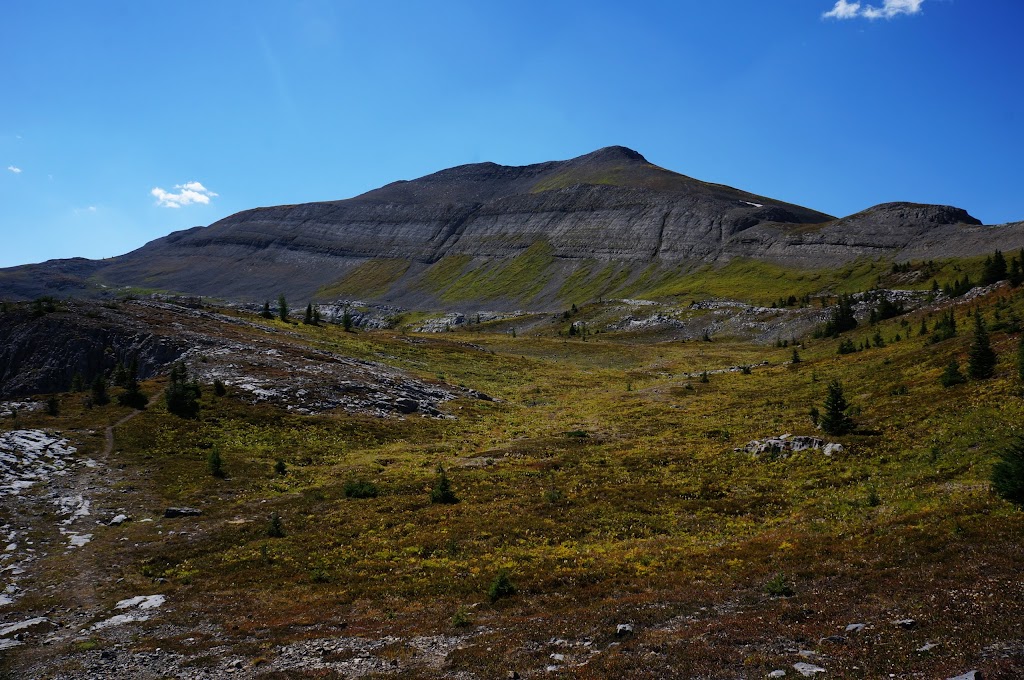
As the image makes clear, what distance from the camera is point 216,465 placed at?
3212cm

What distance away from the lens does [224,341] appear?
188 feet

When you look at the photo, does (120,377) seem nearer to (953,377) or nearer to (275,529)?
(275,529)

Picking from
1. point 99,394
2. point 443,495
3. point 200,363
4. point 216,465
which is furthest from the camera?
point 200,363

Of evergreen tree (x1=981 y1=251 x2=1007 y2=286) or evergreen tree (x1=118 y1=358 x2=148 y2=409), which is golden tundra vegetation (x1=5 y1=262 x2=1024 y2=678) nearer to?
evergreen tree (x1=118 y1=358 x2=148 y2=409)

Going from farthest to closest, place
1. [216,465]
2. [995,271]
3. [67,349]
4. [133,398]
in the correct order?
1. [995,271]
2. [67,349]
3. [133,398]
4. [216,465]

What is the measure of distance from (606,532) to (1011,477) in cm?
1199

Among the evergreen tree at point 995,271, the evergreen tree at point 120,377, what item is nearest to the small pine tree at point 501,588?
the evergreen tree at point 120,377

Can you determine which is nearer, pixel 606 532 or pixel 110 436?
pixel 606 532

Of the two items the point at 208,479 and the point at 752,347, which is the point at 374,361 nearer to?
the point at 208,479

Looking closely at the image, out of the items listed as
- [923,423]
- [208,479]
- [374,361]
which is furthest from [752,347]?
[208,479]

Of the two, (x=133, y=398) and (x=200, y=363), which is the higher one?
(x=200, y=363)

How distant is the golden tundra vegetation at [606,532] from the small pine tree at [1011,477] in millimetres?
546

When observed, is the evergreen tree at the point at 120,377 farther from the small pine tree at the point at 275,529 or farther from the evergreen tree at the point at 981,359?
the evergreen tree at the point at 981,359

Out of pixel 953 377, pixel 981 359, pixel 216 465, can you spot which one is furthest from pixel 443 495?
pixel 981 359
